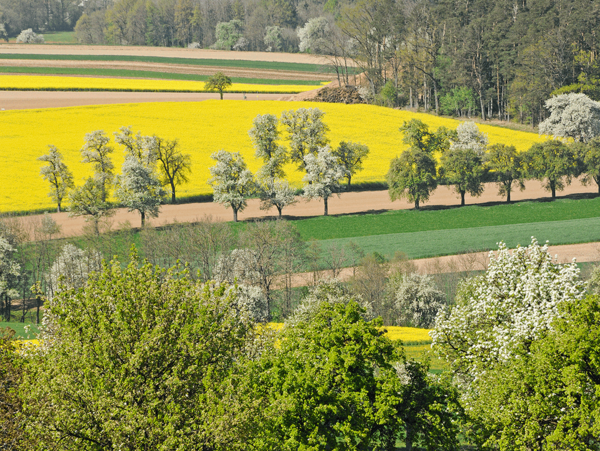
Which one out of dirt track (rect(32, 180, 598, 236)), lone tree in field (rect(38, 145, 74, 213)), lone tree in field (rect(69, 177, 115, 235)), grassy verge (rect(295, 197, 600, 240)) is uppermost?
lone tree in field (rect(38, 145, 74, 213))

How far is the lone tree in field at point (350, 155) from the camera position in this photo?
325 feet

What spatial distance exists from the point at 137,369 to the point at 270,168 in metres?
74.2

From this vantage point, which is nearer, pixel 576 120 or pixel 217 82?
pixel 576 120

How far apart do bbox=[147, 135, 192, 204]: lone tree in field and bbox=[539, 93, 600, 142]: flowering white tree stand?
2514 inches

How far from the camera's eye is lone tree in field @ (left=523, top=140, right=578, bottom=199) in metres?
98.4

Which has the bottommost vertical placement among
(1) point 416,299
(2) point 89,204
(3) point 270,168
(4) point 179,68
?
(1) point 416,299

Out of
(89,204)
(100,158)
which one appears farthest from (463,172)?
(89,204)

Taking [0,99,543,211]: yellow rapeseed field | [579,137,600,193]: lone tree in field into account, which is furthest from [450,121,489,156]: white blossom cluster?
[579,137,600,193]: lone tree in field

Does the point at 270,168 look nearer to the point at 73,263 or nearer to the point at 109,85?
A: the point at 73,263

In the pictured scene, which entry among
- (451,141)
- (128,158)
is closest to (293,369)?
(128,158)

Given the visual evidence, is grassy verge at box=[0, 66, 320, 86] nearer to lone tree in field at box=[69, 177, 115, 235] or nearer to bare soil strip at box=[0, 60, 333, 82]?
bare soil strip at box=[0, 60, 333, 82]

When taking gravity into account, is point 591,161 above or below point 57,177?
below

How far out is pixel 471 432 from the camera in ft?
92.1

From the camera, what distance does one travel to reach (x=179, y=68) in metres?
168
